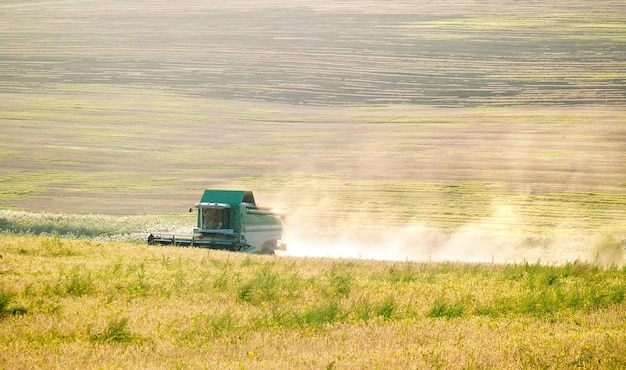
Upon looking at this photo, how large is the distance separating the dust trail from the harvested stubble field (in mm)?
196

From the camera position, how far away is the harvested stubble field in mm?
14219

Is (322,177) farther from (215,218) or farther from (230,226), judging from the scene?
(230,226)

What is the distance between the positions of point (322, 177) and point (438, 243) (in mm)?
15684

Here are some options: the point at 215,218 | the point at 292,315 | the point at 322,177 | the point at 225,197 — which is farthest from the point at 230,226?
the point at 322,177

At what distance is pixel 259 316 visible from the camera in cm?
1552

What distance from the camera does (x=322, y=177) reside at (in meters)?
59.8

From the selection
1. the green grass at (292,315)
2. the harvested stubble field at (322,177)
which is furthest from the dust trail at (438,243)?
the green grass at (292,315)

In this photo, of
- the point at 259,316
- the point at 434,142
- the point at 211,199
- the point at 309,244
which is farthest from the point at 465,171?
the point at 259,316

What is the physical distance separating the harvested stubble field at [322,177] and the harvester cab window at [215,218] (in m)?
4.47

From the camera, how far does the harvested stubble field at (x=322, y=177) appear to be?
46.6 feet

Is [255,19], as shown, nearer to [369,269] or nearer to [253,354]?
[369,269]

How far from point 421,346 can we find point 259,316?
3175mm

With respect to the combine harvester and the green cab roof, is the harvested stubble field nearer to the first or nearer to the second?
the combine harvester

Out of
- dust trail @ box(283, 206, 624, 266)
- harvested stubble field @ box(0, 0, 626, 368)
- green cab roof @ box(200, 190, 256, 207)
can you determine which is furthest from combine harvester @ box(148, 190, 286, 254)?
dust trail @ box(283, 206, 624, 266)
